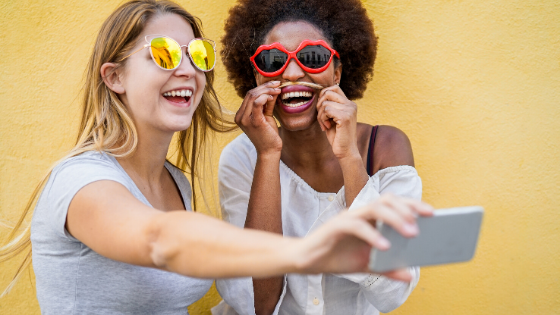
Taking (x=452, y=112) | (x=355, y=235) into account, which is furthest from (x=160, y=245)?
(x=452, y=112)

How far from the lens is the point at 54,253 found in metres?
1.80

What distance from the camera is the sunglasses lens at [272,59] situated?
7.75ft

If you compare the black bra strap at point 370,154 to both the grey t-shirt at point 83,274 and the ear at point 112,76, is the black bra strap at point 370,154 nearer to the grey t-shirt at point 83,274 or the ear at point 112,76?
the grey t-shirt at point 83,274

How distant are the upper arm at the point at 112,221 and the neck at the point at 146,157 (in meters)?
0.47

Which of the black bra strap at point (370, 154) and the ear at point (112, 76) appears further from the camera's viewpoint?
the black bra strap at point (370, 154)

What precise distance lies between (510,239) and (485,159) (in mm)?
519

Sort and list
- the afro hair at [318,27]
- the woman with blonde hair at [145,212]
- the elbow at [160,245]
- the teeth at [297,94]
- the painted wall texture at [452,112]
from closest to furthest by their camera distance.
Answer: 1. the woman with blonde hair at [145,212]
2. the elbow at [160,245]
3. the teeth at [297,94]
4. the afro hair at [318,27]
5. the painted wall texture at [452,112]

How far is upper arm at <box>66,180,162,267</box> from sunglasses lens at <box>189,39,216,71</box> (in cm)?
77

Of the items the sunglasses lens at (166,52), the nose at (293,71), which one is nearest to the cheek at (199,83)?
the sunglasses lens at (166,52)

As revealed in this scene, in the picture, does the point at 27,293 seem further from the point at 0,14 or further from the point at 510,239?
the point at 510,239

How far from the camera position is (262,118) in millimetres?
2439

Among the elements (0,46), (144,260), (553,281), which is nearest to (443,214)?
(144,260)

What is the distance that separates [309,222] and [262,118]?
617 millimetres

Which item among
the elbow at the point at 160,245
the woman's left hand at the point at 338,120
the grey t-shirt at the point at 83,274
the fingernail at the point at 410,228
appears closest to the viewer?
the fingernail at the point at 410,228
